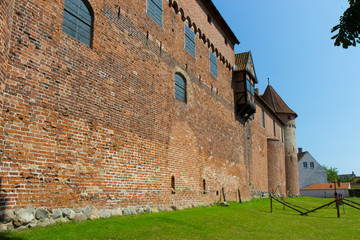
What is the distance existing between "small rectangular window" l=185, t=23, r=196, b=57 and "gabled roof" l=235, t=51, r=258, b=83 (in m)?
6.99

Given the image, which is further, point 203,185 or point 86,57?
point 203,185

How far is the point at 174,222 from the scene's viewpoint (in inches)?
344

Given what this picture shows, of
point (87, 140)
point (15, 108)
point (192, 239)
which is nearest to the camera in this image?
point (15, 108)

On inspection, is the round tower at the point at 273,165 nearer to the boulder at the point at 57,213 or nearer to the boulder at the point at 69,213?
the boulder at the point at 69,213

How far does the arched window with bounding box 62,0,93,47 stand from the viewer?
8180 mm

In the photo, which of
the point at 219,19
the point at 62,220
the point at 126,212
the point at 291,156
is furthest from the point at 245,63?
the point at 291,156

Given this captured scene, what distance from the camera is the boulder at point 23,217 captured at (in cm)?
597

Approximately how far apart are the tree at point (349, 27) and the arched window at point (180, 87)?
9.41 meters

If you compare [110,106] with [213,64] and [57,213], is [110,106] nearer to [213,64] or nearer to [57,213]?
[57,213]

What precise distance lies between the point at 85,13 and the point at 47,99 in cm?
323

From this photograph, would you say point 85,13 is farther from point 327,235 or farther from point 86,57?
point 327,235

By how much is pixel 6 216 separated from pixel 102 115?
3.71 metres

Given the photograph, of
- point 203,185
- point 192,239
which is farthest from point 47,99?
point 203,185

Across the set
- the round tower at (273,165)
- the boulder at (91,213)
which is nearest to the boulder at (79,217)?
the boulder at (91,213)
